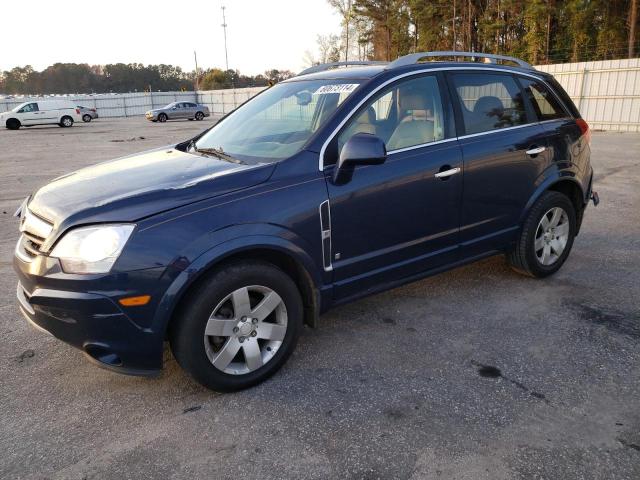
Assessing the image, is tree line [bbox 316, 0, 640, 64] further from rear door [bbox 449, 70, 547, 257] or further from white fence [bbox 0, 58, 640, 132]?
rear door [bbox 449, 70, 547, 257]

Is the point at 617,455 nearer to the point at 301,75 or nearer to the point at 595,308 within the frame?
the point at 595,308

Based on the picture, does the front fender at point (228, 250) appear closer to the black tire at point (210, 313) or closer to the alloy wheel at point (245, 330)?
the black tire at point (210, 313)

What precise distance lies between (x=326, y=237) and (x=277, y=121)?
1.07m

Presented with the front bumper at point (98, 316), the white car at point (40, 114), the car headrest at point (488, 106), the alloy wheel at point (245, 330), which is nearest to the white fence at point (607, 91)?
the car headrest at point (488, 106)

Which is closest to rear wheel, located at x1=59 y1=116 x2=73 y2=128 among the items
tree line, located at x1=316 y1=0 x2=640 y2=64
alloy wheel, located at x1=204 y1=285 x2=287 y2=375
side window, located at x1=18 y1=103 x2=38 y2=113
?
side window, located at x1=18 y1=103 x2=38 y2=113

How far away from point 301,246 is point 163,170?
1.02 m

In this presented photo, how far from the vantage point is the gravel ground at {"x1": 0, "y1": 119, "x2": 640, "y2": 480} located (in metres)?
2.32

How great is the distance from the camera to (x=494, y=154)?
378 centimetres

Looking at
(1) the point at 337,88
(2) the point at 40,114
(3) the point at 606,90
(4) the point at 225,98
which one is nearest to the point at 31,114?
(2) the point at 40,114

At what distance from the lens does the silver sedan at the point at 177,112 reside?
3528 cm

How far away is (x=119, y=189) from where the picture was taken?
2822mm

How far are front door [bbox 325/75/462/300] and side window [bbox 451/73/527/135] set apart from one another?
214 millimetres

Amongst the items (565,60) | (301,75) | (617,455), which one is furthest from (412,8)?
(617,455)

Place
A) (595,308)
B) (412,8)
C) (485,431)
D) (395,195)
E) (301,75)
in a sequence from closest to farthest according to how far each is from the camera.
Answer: (485,431)
(395,195)
(595,308)
(301,75)
(412,8)
